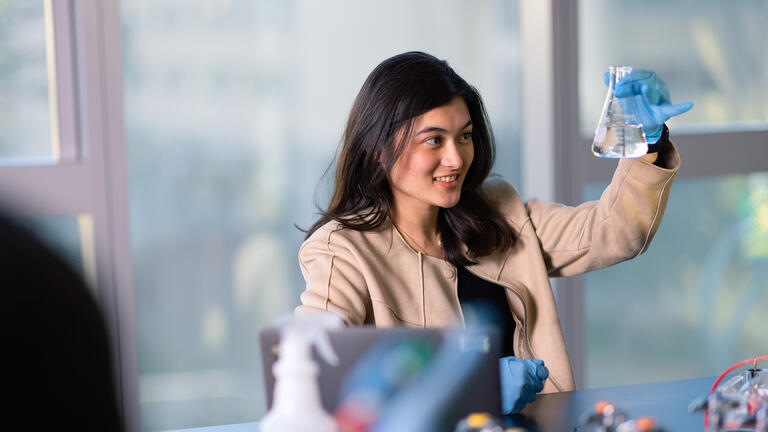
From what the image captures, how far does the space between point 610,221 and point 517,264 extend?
24 centimetres

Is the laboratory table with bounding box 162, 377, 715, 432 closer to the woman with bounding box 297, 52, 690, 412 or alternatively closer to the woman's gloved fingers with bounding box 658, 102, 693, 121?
the woman with bounding box 297, 52, 690, 412

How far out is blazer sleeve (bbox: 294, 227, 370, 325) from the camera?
5.44 ft

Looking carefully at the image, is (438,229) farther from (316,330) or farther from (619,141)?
(316,330)

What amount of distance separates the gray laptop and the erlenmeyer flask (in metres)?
0.58

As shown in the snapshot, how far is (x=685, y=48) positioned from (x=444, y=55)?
3.17 ft

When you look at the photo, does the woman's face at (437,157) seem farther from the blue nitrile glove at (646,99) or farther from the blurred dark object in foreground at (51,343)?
the blurred dark object in foreground at (51,343)

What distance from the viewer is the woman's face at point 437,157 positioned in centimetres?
177

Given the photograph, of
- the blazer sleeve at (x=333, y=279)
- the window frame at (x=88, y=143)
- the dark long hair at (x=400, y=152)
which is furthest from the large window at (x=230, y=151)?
the blazer sleeve at (x=333, y=279)

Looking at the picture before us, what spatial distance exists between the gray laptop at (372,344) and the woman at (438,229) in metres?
0.62

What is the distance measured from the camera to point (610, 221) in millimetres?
1822

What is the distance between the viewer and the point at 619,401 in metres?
1.41

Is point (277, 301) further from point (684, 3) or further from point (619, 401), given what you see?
point (684, 3)

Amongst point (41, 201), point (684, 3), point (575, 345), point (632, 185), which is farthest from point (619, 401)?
point (684, 3)

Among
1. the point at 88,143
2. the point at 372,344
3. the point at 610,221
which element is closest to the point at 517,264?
the point at 610,221
